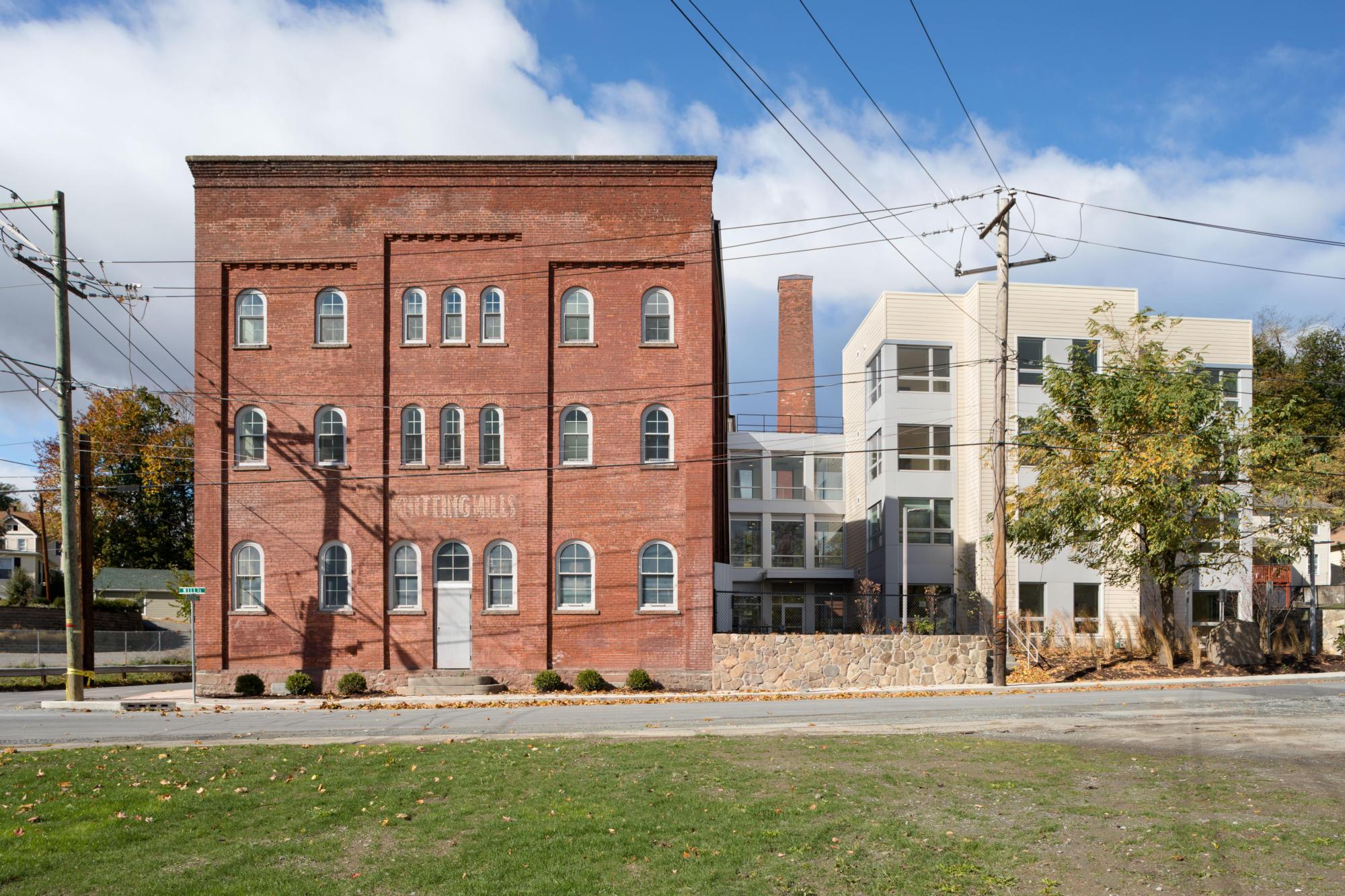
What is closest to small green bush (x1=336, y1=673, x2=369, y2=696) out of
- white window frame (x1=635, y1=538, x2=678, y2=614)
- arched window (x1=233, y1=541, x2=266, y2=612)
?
arched window (x1=233, y1=541, x2=266, y2=612)

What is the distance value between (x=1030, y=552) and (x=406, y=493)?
1761 centimetres

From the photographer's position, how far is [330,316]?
1101 inches

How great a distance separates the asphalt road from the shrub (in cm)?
253

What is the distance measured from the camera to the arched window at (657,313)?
1089 inches

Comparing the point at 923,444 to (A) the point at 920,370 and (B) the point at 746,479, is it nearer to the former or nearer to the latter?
(A) the point at 920,370

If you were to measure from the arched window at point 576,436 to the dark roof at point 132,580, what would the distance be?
49.4 m

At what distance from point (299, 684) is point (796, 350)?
33.4 m

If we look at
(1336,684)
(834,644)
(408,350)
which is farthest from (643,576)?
(1336,684)

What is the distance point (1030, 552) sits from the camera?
30.5 meters

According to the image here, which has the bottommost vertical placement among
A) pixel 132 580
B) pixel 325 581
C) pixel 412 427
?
pixel 132 580

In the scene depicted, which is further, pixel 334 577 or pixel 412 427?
pixel 412 427

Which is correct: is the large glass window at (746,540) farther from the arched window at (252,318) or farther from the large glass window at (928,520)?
the arched window at (252,318)

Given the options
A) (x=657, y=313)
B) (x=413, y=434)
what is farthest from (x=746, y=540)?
(x=413, y=434)

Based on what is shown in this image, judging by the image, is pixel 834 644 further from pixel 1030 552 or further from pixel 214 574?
pixel 214 574
